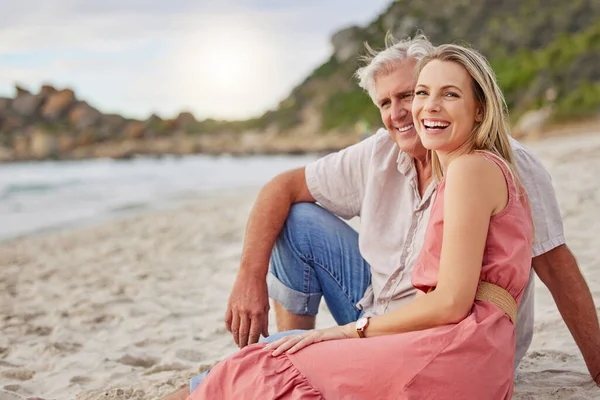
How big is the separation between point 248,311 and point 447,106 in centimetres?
115

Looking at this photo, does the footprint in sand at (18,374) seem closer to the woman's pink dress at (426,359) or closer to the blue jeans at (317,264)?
the blue jeans at (317,264)

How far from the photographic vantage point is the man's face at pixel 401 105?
2.46 m

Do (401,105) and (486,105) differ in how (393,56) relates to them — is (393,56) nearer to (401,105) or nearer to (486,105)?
(401,105)

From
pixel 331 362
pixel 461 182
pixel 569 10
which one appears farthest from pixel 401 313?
pixel 569 10

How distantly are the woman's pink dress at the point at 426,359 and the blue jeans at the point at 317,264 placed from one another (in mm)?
832

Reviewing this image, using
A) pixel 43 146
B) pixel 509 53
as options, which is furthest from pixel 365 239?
pixel 43 146

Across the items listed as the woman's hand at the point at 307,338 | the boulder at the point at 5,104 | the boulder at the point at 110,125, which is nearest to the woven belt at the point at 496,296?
the woman's hand at the point at 307,338

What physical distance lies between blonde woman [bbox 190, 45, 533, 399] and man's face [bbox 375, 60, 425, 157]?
0.57 metres

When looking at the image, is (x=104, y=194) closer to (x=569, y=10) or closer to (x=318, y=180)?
(x=318, y=180)

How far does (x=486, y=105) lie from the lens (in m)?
1.83

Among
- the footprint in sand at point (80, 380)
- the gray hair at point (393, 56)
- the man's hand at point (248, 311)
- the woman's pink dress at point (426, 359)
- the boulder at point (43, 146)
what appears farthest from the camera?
the boulder at point (43, 146)

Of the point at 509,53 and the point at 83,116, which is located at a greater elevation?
the point at 509,53

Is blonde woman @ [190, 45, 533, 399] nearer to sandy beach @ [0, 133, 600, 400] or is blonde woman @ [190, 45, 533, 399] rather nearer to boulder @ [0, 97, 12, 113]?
sandy beach @ [0, 133, 600, 400]

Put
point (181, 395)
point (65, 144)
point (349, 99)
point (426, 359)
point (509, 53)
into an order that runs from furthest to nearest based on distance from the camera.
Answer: point (65, 144) < point (349, 99) < point (509, 53) < point (181, 395) < point (426, 359)
